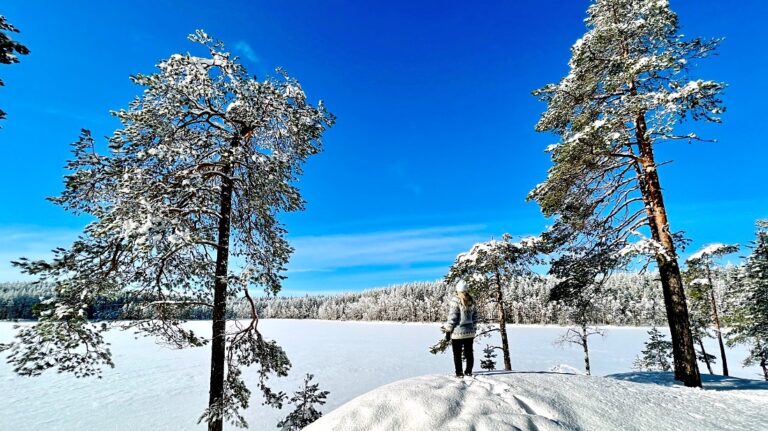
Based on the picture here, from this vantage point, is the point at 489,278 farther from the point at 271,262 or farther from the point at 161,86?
the point at 161,86

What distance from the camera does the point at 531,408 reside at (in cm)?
470

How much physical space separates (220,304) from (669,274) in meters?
10.3

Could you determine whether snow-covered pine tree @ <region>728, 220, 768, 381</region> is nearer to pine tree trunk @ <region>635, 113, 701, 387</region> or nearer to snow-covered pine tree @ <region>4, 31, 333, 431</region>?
pine tree trunk @ <region>635, 113, 701, 387</region>

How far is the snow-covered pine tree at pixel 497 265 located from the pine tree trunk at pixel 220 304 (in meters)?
10.00

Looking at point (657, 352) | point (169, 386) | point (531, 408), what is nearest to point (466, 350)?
point (531, 408)

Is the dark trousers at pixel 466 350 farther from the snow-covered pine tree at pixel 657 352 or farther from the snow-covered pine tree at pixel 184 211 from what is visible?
the snow-covered pine tree at pixel 657 352

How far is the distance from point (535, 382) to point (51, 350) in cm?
774

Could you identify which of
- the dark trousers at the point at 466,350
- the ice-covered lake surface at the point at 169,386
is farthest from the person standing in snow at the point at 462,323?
the ice-covered lake surface at the point at 169,386

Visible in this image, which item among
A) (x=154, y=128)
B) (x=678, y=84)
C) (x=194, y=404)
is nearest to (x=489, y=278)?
(x=678, y=84)

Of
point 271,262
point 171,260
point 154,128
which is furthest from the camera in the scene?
point 271,262


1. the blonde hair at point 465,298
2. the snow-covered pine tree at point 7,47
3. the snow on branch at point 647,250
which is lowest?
the blonde hair at point 465,298

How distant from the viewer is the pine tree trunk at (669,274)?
27.7ft

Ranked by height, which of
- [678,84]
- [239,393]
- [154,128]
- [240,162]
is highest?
[678,84]

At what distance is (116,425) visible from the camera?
1806 cm
